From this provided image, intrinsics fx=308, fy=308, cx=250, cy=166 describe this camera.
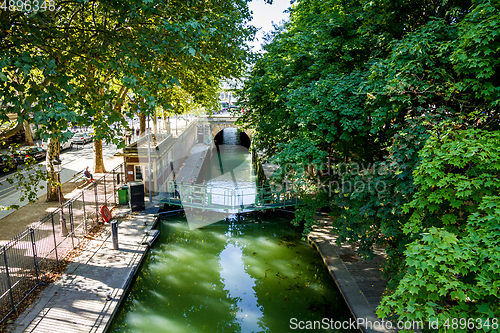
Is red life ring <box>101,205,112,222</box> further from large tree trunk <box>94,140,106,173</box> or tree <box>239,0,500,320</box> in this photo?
large tree trunk <box>94,140,106,173</box>

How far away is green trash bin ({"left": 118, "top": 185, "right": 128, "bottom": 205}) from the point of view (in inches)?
666

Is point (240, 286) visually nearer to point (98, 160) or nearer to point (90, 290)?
→ point (90, 290)

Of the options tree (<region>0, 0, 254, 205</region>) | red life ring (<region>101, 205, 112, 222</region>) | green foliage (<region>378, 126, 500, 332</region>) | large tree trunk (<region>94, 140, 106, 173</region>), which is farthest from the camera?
large tree trunk (<region>94, 140, 106, 173</region>)

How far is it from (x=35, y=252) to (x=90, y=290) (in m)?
2.11

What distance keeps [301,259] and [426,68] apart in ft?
29.0

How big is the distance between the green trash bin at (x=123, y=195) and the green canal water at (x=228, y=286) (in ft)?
9.63

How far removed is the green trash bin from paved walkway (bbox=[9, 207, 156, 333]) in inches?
131

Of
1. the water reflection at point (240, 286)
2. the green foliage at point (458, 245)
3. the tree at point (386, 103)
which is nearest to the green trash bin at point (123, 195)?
the water reflection at point (240, 286)

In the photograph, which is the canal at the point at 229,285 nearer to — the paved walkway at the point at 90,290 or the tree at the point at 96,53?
the paved walkway at the point at 90,290

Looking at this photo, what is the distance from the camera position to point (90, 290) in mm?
9625

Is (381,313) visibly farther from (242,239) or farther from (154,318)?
(242,239)

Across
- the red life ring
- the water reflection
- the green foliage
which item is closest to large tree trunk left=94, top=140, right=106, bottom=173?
the red life ring

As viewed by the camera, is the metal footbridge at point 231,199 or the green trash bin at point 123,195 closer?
the metal footbridge at point 231,199

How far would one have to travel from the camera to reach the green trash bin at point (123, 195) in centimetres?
1691
